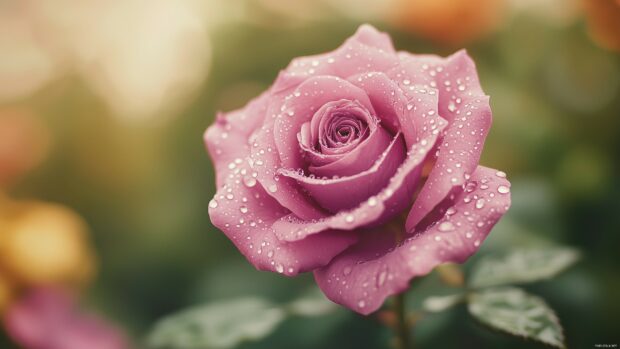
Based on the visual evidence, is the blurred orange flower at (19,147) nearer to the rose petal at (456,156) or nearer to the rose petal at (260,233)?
the rose petal at (260,233)

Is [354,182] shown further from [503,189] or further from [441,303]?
[441,303]

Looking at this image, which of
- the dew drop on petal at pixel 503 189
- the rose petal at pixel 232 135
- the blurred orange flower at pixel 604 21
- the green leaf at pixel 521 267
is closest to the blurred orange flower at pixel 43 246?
the rose petal at pixel 232 135

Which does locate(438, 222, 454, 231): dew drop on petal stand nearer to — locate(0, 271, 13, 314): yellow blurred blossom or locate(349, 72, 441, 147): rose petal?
locate(349, 72, 441, 147): rose petal

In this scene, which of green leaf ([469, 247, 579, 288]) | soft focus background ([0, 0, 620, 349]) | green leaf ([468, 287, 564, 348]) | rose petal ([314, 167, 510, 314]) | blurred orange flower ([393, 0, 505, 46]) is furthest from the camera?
blurred orange flower ([393, 0, 505, 46])

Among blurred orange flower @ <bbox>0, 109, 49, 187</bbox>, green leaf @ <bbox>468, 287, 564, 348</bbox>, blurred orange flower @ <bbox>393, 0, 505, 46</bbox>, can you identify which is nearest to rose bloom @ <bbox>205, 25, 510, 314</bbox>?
green leaf @ <bbox>468, 287, 564, 348</bbox>

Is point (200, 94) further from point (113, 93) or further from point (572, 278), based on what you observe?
point (572, 278)

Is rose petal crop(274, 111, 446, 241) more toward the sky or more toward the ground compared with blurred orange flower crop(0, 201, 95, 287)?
more toward the ground
